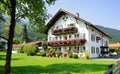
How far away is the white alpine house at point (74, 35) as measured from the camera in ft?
173

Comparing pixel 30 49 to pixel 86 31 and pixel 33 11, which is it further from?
pixel 33 11

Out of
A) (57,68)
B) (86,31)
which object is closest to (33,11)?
(57,68)

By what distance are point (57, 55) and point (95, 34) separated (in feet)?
34.0

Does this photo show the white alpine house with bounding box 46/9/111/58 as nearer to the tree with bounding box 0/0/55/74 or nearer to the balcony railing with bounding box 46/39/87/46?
the balcony railing with bounding box 46/39/87/46

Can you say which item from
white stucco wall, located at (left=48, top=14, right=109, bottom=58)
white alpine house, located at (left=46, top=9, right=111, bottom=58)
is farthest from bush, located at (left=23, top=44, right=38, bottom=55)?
white stucco wall, located at (left=48, top=14, right=109, bottom=58)

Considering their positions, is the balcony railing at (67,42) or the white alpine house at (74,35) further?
the white alpine house at (74,35)

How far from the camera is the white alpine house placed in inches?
2081

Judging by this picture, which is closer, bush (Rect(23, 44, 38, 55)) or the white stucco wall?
the white stucco wall

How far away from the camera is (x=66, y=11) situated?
2151 inches

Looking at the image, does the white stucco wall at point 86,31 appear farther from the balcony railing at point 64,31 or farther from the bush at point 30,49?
the bush at point 30,49

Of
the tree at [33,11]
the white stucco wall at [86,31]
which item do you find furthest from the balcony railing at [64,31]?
the tree at [33,11]

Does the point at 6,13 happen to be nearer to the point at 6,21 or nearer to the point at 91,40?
the point at 6,21

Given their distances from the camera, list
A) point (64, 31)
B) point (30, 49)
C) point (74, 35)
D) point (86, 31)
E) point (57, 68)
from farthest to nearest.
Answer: point (30, 49) → point (64, 31) → point (74, 35) → point (86, 31) → point (57, 68)

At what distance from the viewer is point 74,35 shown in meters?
54.9
